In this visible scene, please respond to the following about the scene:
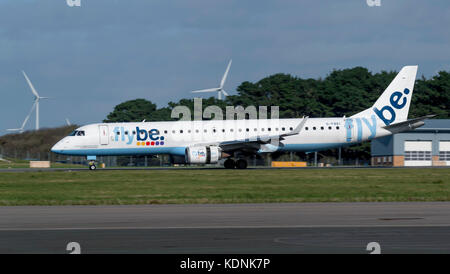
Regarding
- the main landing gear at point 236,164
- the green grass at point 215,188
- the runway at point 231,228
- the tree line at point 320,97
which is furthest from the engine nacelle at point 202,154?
the tree line at point 320,97

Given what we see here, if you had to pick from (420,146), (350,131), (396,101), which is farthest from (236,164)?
(420,146)

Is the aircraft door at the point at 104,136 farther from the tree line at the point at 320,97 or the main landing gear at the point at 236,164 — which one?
the tree line at the point at 320,97

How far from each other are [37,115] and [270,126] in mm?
55084

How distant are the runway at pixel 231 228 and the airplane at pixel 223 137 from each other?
87.3 feet

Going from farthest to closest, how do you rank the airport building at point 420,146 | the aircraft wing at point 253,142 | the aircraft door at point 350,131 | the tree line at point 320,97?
the tree line at point 320,97, the airport building at point 420,146, the aircraft door at point 350,131, the aircraft wing at point 253,142

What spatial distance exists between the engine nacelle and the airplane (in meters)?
0.43

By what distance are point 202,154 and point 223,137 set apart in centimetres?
368

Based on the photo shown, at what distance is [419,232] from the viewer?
56.1 ft

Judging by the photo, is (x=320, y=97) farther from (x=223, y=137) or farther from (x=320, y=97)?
(x=223, y=137)

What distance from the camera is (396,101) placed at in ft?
185

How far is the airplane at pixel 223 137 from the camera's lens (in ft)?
173

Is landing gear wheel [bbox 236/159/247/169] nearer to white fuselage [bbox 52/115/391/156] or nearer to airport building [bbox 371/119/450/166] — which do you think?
white fuselage [bbox 52/115/391/156]
